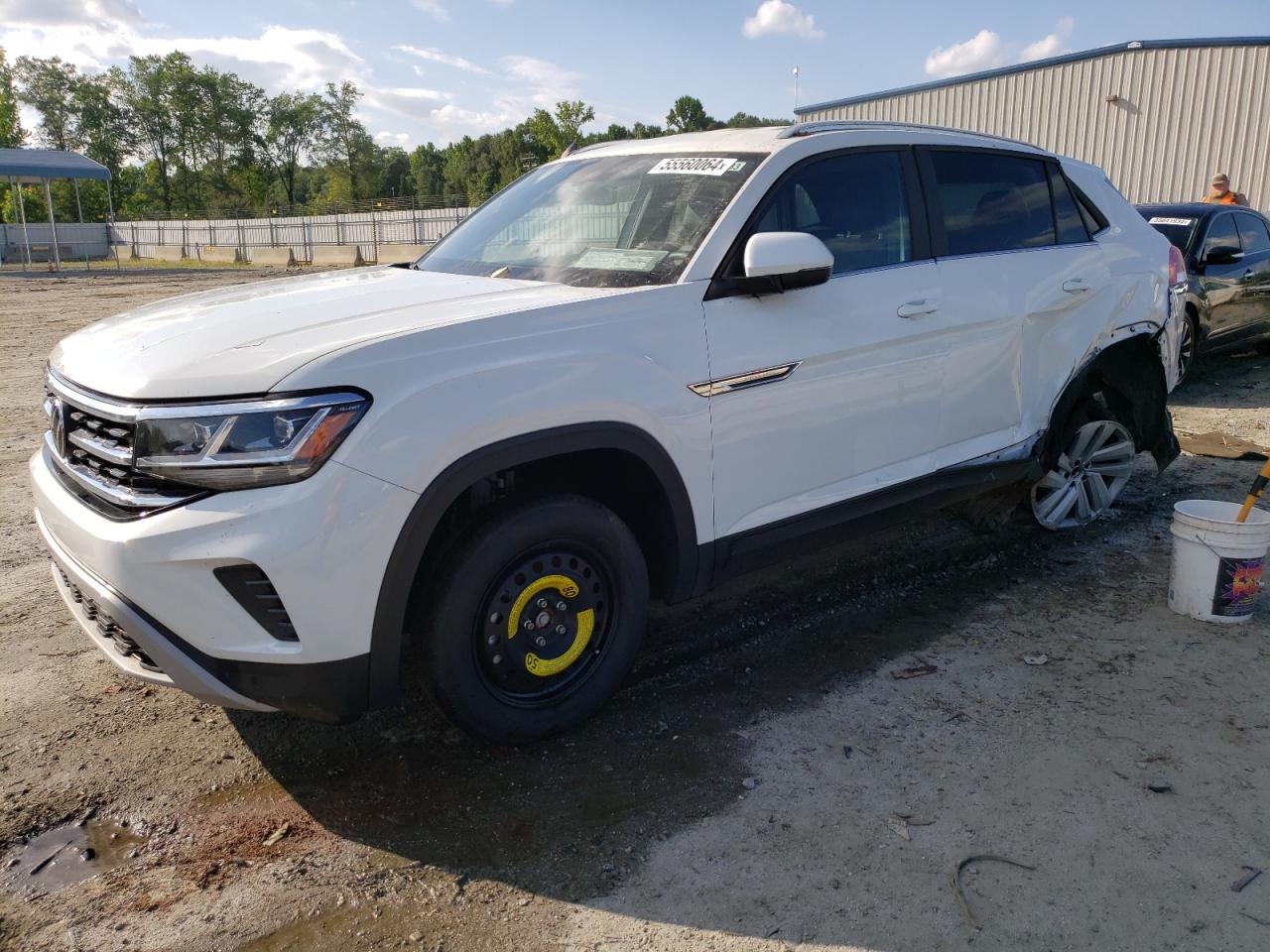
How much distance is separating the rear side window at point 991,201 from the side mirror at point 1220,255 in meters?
5.34

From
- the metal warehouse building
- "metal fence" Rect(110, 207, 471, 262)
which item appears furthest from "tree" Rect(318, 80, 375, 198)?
the metal warehouse building

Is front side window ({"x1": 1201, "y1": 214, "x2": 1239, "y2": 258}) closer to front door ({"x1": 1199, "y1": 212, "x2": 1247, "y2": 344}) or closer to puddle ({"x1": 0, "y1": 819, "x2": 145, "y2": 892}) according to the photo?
front door ({"x1": 1199, "y1": 212, "x2": 1247, "y2": 344})

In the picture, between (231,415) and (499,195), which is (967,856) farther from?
(499,195)

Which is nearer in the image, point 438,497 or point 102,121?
point 438,497

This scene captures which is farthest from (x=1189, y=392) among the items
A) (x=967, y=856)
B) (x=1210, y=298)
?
(x=967, y=856)

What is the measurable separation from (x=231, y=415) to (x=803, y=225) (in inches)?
86.5

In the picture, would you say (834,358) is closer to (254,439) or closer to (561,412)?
(561,412)

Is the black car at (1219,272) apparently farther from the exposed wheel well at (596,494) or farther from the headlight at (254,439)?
the headlight at (254,439)

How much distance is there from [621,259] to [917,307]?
4.00ft

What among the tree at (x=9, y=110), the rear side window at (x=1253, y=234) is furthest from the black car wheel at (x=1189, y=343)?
the tree at (x=9, y=110)

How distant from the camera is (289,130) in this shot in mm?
85000

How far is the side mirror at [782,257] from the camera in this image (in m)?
3.18

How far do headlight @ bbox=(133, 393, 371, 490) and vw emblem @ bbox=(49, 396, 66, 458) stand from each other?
695 mm

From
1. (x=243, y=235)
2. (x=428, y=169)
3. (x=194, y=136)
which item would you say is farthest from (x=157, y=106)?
(x=243, y=235)
